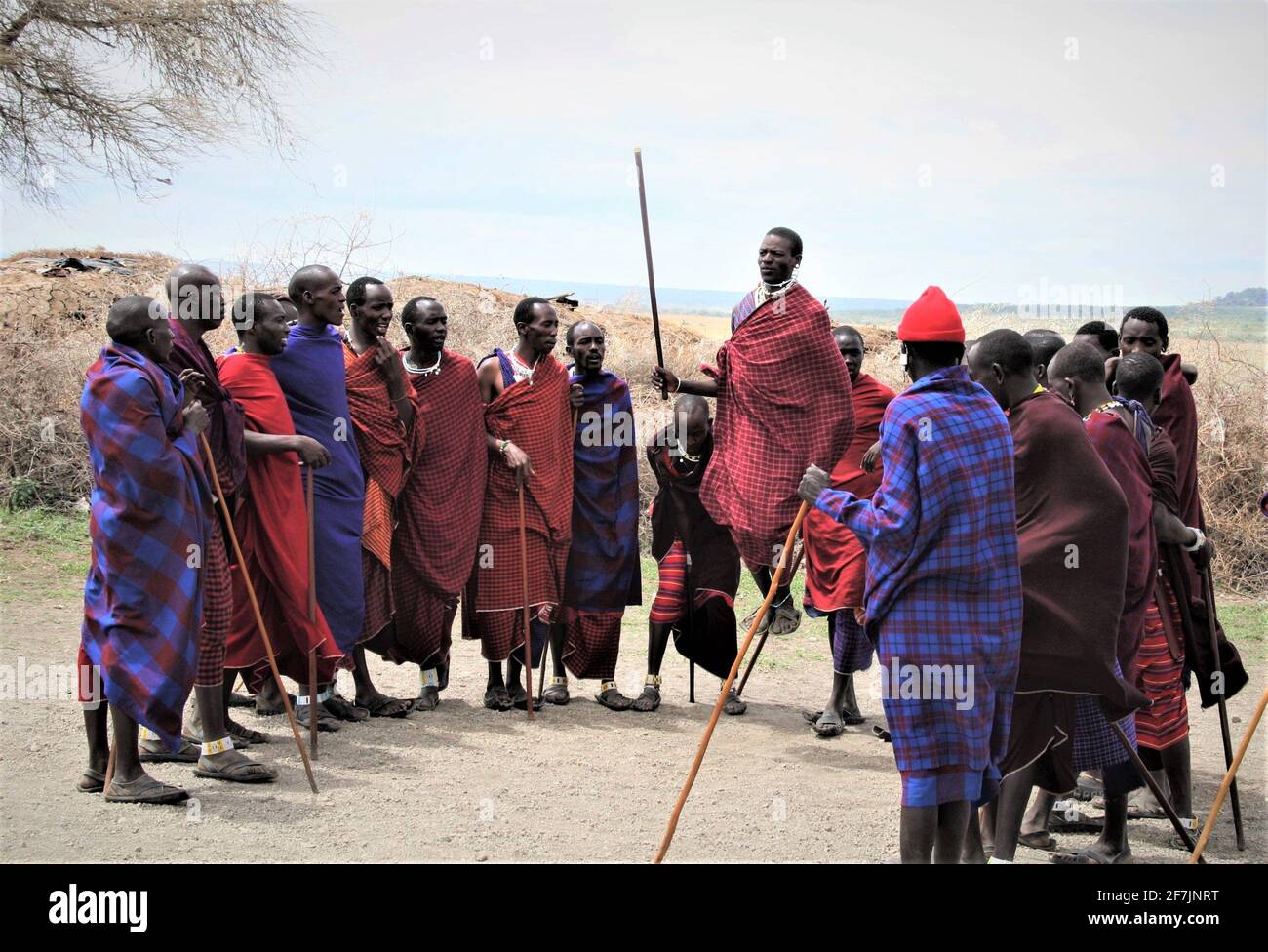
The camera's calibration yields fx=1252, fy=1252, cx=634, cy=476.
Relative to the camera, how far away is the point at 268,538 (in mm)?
6254

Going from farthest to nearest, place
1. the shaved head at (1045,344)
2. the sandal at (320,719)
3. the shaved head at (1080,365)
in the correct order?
the sandal at (320,719) < the shaved head at (1045,344) < the shaved head at (1080,365)

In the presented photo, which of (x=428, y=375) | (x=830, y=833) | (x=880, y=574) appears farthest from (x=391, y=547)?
(x=880, y=574)

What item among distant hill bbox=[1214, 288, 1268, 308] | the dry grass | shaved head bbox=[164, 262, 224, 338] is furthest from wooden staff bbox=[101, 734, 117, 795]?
distant hill bbox=[1214, 288, 1268, 308]

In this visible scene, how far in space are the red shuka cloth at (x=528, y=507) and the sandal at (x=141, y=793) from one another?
2.30 meters

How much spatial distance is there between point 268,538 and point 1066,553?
3791 mm

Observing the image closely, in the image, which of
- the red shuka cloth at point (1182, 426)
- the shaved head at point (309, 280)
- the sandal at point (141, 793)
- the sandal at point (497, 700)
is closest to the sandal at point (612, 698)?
the sandal at point (497, 700)

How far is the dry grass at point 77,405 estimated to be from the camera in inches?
447

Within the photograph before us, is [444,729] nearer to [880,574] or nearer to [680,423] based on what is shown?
[680,423]

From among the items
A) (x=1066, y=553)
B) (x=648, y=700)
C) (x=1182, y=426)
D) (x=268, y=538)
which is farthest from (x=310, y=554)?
(x=1182, y=426)

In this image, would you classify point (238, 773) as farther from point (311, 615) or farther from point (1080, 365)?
point (1080, 365)

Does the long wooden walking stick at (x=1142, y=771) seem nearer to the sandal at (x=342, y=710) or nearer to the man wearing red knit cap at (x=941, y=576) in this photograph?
the man wearing red knit cap at (x=941, y=576)

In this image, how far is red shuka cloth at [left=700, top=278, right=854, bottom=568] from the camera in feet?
23.0

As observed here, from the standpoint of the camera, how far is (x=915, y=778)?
401 centimetres
